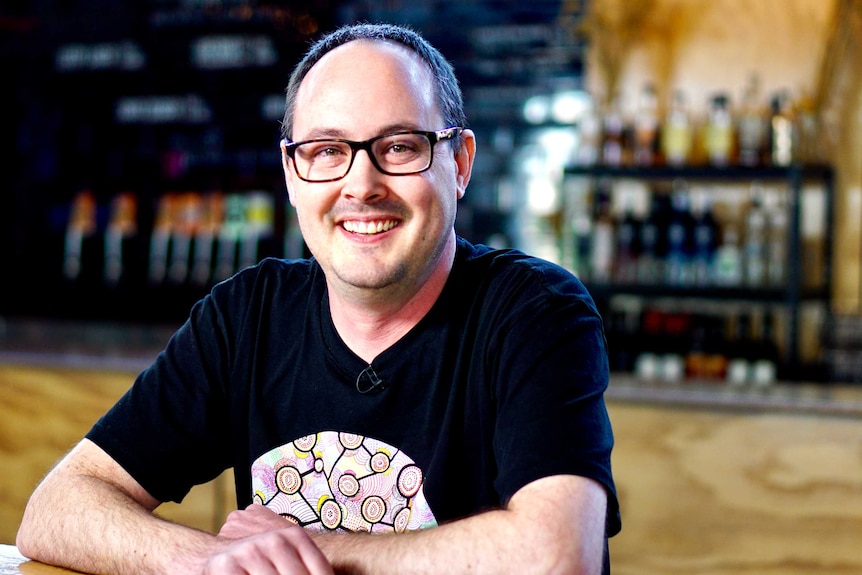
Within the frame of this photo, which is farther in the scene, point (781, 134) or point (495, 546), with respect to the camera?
point (781, 134)

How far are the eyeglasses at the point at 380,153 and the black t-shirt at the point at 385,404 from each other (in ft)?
0.59

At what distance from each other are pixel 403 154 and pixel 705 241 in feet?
7.18

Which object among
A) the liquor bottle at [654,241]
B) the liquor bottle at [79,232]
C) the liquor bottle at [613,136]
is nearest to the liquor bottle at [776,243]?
the liquor bottle at [654,241]

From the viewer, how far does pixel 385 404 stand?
122cm

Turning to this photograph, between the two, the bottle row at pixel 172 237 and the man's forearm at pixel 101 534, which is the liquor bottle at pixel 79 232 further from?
the man's forearm at pixel 101 534

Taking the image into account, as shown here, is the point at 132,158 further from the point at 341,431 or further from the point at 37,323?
the point at 341,431

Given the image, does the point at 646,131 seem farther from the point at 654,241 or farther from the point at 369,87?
the point at 369,87

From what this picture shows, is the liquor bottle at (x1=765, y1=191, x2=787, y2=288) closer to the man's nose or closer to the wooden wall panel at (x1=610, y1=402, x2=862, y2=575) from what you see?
the wooden wall panel at (x1=610, y1=402, x2=862, y2=575)

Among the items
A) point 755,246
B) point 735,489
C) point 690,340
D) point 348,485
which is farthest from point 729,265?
point 348,485

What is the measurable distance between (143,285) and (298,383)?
121 inches

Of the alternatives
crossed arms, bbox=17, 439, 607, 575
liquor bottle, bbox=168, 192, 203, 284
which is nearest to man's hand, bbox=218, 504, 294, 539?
crossed arms, bbox=17, 439, 607, 575

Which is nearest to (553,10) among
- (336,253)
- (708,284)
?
(708,284)

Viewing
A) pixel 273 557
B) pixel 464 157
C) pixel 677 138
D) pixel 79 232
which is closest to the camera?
pixel 273 557

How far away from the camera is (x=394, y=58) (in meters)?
1.24
